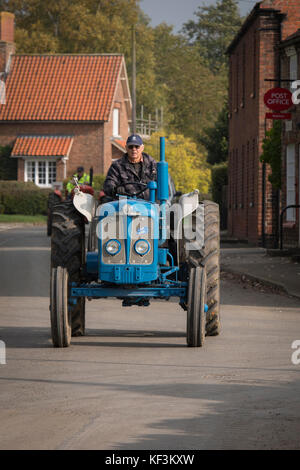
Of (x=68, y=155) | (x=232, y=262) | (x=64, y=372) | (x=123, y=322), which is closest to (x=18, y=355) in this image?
(x=64, y=372)

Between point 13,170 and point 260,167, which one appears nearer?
point 260,167

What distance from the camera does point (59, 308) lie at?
11492 mm

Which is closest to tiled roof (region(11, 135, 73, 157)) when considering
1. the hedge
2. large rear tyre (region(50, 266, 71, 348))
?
the hedge

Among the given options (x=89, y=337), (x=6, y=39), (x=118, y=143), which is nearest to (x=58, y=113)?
(x=118, y=143)

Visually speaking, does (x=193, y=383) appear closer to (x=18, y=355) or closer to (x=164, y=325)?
(x=18, y=355)

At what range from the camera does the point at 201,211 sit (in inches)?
508

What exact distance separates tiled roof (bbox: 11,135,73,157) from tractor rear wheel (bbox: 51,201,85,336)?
57.5m

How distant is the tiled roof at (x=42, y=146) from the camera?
230 ft

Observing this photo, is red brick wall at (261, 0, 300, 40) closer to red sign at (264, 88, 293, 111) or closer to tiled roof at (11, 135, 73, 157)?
red sign at (264, 88, 293, 111)

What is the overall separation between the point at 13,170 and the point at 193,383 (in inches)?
2487

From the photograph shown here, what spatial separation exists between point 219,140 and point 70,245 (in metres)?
Result: 50.8

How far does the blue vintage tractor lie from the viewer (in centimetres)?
1167

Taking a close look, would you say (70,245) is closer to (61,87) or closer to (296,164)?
(296,164)

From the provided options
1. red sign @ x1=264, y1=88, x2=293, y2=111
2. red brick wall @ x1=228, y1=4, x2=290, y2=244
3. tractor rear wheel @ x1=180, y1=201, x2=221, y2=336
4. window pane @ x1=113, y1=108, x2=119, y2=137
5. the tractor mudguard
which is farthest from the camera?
window pane @ x1=113, y1=108, x2=119, y2=137
